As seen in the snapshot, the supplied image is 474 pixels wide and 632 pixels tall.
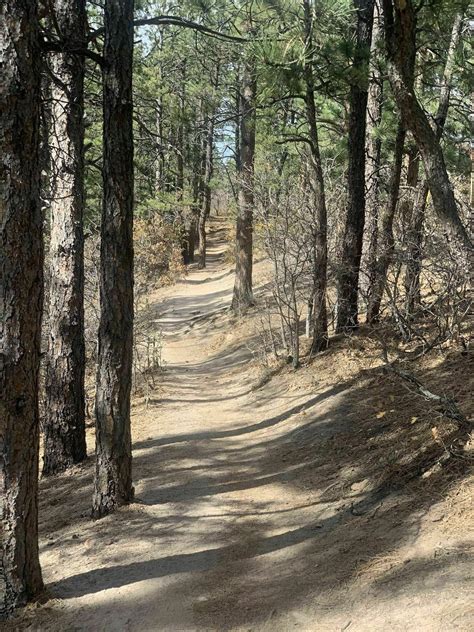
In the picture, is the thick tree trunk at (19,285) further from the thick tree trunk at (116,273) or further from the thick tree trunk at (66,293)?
the thick tree trunk at (66,293)

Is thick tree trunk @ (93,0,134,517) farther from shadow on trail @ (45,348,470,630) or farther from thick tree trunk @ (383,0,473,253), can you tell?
thick tree trunk @ (383,0,473,253)

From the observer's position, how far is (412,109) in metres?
6.66

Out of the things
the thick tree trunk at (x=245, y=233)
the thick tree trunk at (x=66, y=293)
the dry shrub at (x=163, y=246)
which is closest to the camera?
the thick tree trunk at (x=66, y=293)

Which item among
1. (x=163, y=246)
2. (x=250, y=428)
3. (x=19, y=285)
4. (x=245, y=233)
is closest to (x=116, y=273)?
(x=19, y=285)

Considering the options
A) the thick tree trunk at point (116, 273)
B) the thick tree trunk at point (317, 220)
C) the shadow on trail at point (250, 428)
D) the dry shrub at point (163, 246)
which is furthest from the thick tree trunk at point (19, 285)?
the dry shrub at point (163, 246)

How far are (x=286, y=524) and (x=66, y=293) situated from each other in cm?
421

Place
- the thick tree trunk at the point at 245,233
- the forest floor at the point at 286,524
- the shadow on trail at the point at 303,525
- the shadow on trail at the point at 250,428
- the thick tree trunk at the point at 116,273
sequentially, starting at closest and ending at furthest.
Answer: the forest floor at the point at 286,524
the shadow on trail at the point at 303,525
the thick tree trunk at the point at 116,273
the shadow on trail at the point at 250,428
the thick tree trunk at the point at 245,233

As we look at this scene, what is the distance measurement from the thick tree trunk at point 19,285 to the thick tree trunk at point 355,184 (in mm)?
6264

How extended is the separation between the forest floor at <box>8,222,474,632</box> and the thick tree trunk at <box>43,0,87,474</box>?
0.48 m

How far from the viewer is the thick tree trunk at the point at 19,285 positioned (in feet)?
13.0

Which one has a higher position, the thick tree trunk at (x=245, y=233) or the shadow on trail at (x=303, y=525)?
the thick tree trunk at (x=245, y=233)

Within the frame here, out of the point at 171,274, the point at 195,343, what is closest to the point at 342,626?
the point at 195,343

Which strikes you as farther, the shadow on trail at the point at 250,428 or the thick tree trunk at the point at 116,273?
the shadow on trail at the point at 250,428

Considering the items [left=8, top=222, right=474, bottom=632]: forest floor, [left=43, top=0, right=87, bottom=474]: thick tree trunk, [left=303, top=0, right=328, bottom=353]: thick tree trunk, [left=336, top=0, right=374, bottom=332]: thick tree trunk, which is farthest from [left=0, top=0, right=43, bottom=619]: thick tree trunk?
[left=303, top=0, right=328, bottom=353]: thick tree trunk
